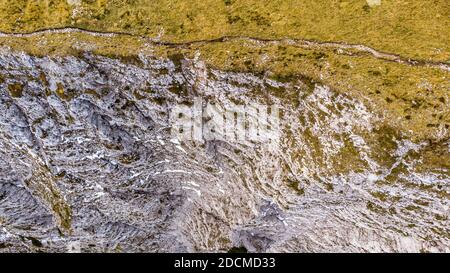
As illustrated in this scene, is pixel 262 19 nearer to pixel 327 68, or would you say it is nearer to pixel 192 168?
pixel 327 68

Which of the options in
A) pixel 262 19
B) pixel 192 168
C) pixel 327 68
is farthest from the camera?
pixel 192 168

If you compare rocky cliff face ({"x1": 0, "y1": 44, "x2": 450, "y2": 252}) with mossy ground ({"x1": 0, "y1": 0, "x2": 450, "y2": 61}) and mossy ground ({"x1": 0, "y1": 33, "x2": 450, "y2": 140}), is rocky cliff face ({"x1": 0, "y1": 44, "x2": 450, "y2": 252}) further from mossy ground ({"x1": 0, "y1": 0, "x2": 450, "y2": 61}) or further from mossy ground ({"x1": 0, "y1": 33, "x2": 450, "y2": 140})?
mossy ground ({"x1": 0, "y1": 0, "x2": 450, "y2": 61})

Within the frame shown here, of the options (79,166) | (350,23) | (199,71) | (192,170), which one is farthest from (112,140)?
(350,23)

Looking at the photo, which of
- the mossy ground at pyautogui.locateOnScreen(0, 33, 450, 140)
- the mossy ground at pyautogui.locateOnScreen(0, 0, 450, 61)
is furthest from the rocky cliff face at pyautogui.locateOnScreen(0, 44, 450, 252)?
the mossy ground at pyautogui.locateOnScreen(0, 0, 450, 61)

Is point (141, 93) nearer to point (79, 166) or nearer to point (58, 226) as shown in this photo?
point (79, 166)

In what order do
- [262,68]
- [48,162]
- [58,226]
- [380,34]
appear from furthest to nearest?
[58,226]
[48,162]
[262,68]
[380,34]

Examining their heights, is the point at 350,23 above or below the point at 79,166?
above

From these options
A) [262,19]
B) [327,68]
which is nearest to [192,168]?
[262,19]

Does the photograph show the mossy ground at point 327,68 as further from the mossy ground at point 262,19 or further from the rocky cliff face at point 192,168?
the mossy ground at point 262,19
